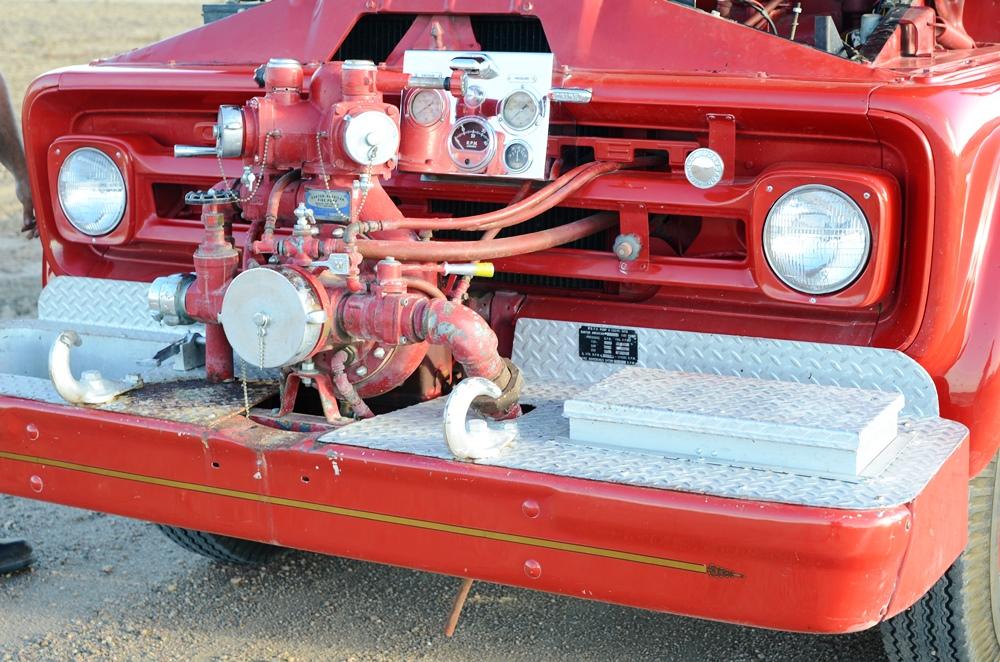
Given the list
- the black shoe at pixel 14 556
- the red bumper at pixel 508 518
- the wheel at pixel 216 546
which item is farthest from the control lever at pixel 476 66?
the black shoe at pixel 14 556

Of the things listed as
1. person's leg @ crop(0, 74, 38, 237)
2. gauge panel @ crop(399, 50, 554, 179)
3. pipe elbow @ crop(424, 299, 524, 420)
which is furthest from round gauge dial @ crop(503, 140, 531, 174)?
person's leg @ crop(0, 74, 38, 237)

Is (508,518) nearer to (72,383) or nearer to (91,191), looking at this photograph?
(72,383)

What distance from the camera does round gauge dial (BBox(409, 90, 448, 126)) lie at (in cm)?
294

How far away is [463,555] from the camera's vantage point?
2.51 meters

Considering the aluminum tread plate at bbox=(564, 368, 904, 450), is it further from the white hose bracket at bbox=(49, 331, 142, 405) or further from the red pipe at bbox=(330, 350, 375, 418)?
the white hose bracket at bbox=(49, 331, 142, 405)

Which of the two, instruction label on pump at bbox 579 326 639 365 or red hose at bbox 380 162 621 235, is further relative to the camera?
instruction label on pump at bbox 579 326 639 365

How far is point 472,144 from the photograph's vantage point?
2.97 m

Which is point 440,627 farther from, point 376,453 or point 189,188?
point 189,188

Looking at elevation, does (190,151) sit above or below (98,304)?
above

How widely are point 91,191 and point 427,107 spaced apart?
106 centimetres

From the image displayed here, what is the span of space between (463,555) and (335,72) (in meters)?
1.06

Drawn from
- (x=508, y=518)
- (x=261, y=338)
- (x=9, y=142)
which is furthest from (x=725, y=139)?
(x=9, y=142)

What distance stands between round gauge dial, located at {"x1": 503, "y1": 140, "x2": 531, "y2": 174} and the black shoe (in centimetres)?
199

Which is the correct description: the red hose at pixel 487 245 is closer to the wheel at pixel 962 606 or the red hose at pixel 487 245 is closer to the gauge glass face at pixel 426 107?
the gauge glass face at pixel 426 107
